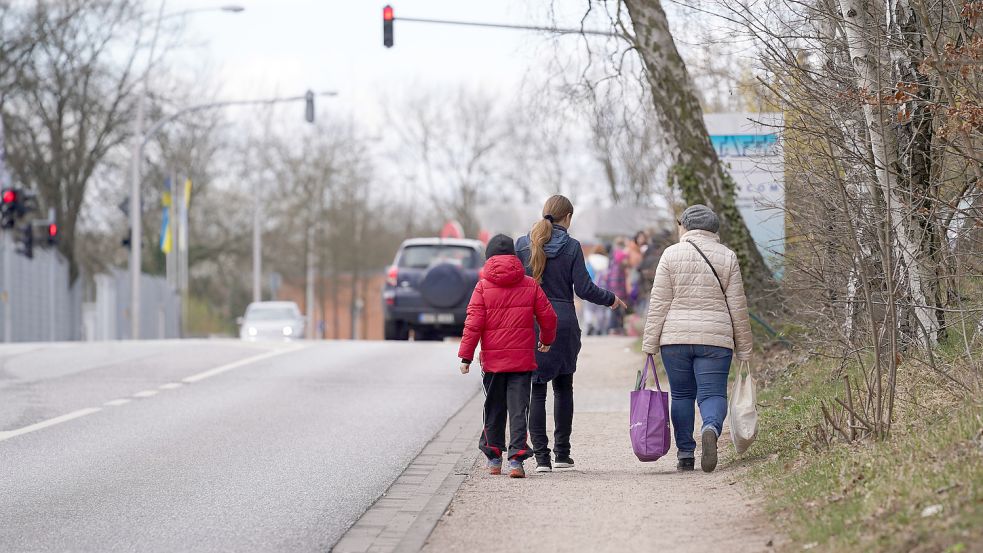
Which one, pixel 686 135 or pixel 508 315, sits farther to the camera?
pixel 686 135

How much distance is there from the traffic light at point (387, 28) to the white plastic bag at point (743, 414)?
675 inches

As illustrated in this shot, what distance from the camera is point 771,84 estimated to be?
33.3ft

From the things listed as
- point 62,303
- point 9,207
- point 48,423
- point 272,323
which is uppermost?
point 9,207

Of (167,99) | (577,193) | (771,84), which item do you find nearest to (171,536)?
(771,84)

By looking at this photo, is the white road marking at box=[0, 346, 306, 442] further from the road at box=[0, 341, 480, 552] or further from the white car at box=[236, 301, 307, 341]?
the white car at box=[236, 301, 307, 341]

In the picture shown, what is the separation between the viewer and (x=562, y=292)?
1020 centimetres

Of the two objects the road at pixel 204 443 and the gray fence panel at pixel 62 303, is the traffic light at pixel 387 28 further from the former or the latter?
the gray fence panel at pixel 62 303

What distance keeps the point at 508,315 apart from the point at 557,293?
0.47 meters

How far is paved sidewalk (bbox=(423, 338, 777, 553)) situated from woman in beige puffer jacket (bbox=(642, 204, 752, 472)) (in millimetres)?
484

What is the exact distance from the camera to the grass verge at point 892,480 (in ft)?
19.8

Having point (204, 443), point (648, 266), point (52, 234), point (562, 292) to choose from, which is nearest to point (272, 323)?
point (52, 234)

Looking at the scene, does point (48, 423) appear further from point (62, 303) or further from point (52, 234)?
point (62, 303)

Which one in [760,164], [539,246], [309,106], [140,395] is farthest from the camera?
[309,106]

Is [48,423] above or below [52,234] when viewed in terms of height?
below
